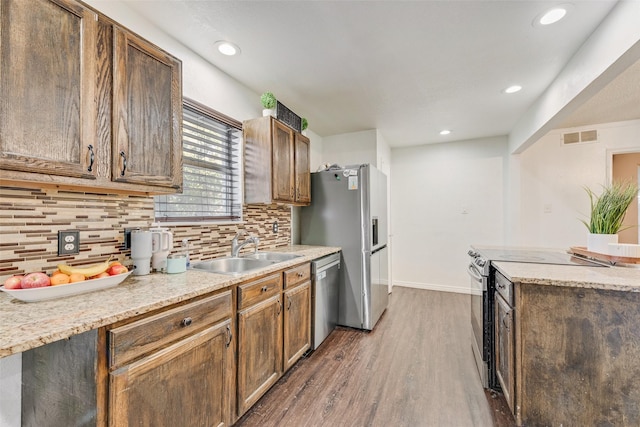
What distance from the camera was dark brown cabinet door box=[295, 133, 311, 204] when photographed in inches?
112

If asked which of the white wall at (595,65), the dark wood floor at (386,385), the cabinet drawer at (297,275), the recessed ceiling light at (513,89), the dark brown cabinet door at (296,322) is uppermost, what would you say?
the recessed ceiling light at (513,89)

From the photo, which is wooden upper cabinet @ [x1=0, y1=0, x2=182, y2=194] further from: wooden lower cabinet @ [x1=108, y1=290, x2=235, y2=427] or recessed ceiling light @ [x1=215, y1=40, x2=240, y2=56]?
wooden lower cabinet @ [x1=108, y1=290, x2=235, y2=427]

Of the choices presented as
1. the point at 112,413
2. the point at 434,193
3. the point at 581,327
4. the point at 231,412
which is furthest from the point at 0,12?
the point at 434,193

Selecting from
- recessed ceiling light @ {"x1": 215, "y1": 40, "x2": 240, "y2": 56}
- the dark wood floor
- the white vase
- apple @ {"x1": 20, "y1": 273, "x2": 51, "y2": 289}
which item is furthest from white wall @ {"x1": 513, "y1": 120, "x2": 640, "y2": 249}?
apple @ {"x1": 20, "y1": 273, "x2": 51, "y2": 289}

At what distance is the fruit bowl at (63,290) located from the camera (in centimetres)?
102

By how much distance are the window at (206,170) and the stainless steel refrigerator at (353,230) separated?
1.00 m

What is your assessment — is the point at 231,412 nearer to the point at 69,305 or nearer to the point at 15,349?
the point at 69,305

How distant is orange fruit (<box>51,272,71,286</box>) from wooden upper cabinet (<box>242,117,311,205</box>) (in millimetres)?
1454

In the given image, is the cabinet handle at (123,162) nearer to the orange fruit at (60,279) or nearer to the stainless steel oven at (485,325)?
the orange fruit at (60,279)

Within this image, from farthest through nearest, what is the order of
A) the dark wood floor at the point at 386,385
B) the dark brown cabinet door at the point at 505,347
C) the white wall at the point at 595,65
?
the dark wood floor at the point at 386,385 → the dark brown cabinet door at the point at 505,347 → the white wall at the point at 595,65

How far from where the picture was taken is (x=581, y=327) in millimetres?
1431

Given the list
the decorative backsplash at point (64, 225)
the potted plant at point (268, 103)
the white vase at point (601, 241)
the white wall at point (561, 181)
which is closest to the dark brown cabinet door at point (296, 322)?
the decorative backsplash at point (64, 225)

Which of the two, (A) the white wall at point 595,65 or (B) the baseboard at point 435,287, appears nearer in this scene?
(A) the white wall at point 595,65

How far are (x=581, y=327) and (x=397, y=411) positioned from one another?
1125 mm
